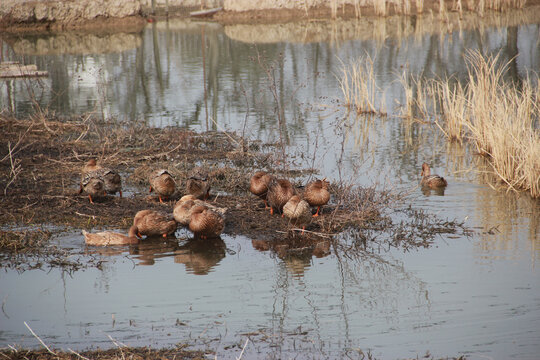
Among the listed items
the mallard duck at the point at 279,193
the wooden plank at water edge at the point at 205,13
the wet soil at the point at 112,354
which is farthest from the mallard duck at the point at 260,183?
the wooden plank at water edge at the point at 205,13

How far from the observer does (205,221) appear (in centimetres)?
739

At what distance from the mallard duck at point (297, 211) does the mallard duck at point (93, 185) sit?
2544mm

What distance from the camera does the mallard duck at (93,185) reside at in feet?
27.7

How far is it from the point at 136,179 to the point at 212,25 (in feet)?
87.1

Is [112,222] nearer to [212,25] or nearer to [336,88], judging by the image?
[336,88]

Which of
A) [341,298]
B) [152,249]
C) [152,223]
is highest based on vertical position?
[152,223]

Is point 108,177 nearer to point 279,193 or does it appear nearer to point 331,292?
point 279,193

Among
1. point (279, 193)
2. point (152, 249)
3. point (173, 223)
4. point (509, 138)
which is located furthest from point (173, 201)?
point (509, 138)

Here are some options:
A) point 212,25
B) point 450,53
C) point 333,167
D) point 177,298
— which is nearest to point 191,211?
point 177,298

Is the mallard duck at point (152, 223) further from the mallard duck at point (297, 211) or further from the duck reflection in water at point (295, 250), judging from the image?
the mallard duck at point (297, 211)

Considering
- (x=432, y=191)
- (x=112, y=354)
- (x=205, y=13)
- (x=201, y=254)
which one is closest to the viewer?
(x=112, y=354)

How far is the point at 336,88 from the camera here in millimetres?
18672

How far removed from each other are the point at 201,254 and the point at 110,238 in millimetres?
1047

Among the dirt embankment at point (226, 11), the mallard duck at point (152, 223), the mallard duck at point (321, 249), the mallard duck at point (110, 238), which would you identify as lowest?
the mallard duck at point (321, 249)
